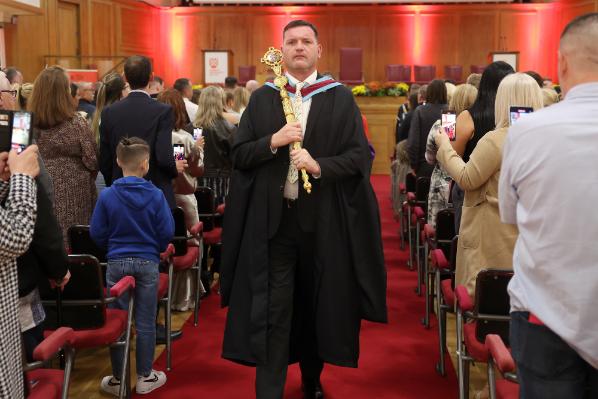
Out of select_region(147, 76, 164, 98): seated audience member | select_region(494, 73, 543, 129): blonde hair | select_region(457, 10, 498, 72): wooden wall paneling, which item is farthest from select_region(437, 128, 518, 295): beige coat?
select_region(457, 10, 498, 72): wooden wall paneling

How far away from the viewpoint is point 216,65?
687 inches

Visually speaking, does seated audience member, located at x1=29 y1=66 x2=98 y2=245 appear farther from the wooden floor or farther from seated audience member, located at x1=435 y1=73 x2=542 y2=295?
seated audience member, located at x1=435 y1=73 x2=542 y2=295

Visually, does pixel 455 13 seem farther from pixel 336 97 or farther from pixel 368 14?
pixel 336 97

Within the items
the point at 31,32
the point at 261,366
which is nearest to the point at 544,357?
the point at 261,366

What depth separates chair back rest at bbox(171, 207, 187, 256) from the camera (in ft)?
15.5

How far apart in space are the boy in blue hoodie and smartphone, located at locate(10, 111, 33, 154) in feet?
4.62

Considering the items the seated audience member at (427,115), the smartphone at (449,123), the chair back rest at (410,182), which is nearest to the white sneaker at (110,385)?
the smartphone at (449,123)

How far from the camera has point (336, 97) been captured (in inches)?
130

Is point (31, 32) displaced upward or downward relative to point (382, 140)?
upward

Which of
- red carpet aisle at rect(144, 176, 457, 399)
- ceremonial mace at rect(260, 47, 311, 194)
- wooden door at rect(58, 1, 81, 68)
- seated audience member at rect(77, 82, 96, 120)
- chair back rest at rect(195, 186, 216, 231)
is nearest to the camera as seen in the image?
ceremonial mace at rect(260, 47, 311, 194)

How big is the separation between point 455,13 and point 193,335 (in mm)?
15473

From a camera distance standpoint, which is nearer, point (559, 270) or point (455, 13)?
point (559, 270)

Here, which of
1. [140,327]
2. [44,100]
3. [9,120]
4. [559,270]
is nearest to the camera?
[559,270]

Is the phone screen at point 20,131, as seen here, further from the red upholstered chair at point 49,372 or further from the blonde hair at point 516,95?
the blonde hair at point 516,95
